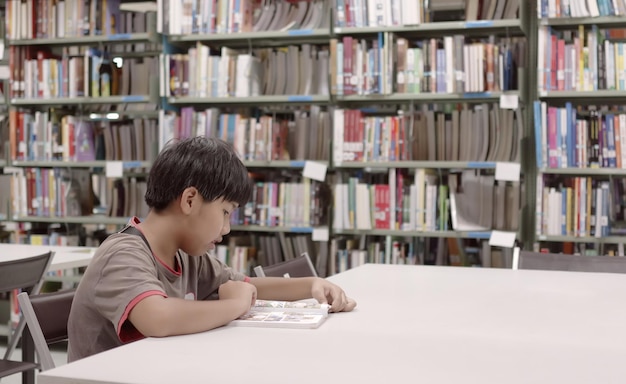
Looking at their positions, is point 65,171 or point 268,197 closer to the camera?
point 268,197

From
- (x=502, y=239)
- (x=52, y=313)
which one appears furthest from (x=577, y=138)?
(x=52, y=313)

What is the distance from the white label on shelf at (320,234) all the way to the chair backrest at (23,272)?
1892 millimetres

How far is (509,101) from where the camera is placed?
407 centimetres

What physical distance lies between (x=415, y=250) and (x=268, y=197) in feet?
2.85

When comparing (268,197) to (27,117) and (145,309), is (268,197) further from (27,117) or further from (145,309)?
(145,309)

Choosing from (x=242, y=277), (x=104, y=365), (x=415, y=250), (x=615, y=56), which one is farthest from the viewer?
(x=415, y=250)

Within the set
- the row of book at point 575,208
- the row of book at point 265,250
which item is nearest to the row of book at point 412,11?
the row of book at point 575,208

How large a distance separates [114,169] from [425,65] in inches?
76.1

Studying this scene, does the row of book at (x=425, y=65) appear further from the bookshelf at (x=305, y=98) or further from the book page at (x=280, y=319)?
the book page at (x=280, y=319)

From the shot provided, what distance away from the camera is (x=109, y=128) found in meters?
4.97

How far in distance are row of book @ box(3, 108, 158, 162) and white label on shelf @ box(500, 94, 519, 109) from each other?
204 centimetres

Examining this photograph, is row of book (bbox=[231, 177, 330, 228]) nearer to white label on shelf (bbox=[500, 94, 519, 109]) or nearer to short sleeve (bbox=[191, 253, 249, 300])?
white label on shelf (bbox=[500, 94, 519, 109])

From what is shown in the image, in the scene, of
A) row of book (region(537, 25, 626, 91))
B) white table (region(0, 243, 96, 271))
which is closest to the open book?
white table (region(0, 243, 96, 271))

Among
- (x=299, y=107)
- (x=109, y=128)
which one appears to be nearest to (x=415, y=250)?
(x=299, y=107)
